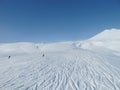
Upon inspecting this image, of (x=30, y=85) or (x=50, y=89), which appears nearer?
(x=50, y=89)

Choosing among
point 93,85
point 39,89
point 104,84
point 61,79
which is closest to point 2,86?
point 39,89

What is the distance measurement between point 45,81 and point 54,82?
2.30ft

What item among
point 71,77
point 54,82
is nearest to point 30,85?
point 54,82

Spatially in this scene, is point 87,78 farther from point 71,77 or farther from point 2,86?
point 2,86

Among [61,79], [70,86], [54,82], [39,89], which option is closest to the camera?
[39,89]

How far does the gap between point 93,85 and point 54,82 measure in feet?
8.75

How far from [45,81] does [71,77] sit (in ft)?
7.33

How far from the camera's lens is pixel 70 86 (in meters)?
9.44

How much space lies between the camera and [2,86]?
9.30 m

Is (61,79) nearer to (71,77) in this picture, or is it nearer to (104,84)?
(71,77)

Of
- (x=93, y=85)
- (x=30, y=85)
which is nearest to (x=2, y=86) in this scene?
(x=30, y=85)

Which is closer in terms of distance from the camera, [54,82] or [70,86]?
[70,86]

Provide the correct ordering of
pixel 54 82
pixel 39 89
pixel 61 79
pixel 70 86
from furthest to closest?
pixel 61 79, pixel 54 82, pixel 70 86, pixel 39 89

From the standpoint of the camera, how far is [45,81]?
1046 centimetres
